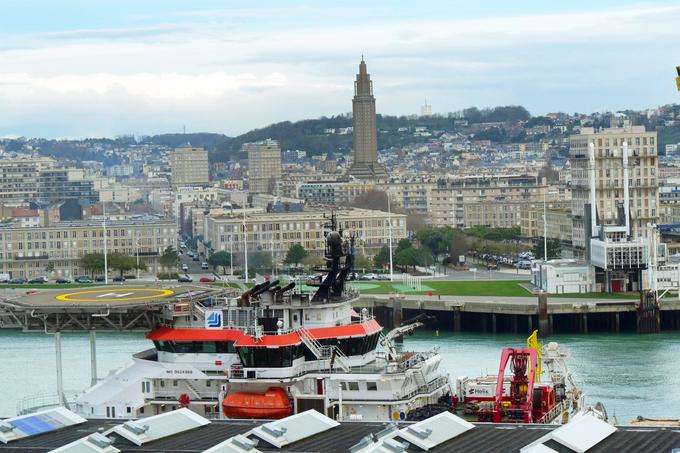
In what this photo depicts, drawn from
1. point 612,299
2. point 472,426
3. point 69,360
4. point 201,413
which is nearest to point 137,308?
point 201,413

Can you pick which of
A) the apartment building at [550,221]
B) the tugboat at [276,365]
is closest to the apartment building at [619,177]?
the apartment building at [550,221]

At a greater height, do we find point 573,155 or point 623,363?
point 573,155

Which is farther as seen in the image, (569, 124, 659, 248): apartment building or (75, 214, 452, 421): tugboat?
(569, 124, 659, 248): apartment building

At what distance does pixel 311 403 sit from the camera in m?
37.1

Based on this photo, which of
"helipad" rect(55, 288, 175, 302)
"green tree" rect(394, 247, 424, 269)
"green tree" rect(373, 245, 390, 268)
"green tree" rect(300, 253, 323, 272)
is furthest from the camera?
"green tree" rect(373, 245, 390, 268)

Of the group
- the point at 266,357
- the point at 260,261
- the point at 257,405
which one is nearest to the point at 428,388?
the point at 266,357

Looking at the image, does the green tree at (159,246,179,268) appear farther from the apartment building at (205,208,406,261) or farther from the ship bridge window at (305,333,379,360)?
the ship bridge window at (305,333,379,360)

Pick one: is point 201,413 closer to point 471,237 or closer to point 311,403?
point 311,403

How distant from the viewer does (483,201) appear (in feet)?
512

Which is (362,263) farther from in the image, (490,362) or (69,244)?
(490,362)

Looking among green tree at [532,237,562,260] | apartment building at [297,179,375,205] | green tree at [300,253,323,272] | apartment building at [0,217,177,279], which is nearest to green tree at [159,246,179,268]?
apartment building at [0,217,177,279]

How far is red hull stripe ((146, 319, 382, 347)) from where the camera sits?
1475 inches

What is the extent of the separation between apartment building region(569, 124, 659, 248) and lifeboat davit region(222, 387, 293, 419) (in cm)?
6665

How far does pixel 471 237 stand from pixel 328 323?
92040 mm
